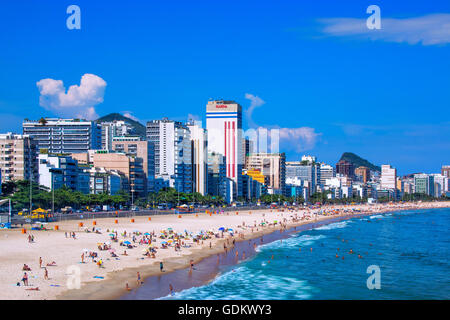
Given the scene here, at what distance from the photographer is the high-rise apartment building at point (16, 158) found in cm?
11100

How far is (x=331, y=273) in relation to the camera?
48.4 m

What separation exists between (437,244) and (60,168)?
291 feet


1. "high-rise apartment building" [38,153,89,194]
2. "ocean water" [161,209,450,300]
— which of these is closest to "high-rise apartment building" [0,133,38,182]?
"high-rise apartment building" [38,153,89,194]

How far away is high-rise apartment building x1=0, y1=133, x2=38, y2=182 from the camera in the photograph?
11100 centimetres

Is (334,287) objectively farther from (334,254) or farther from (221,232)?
(221,232)

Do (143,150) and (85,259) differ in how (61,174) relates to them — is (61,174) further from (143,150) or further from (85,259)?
(85,259)

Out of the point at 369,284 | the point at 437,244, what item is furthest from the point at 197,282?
the point at 437,244

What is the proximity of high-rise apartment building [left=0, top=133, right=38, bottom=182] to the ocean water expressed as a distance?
65914 millimetres

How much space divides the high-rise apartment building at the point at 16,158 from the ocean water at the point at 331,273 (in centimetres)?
6591

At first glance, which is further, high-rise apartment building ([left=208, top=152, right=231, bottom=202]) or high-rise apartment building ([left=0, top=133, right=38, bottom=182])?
high-rise apartment building ([left=208, top=152, right=231, bottom=202])
